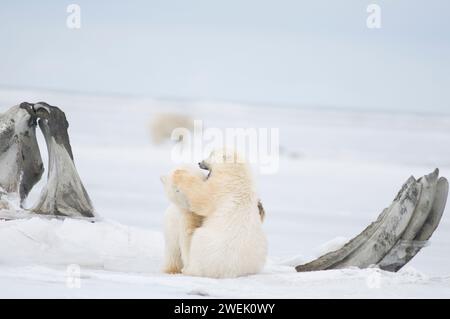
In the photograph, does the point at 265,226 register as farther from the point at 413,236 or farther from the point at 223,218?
the point at 223,218

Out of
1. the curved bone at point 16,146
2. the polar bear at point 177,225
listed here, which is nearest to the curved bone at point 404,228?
the polar bear at point 177,225

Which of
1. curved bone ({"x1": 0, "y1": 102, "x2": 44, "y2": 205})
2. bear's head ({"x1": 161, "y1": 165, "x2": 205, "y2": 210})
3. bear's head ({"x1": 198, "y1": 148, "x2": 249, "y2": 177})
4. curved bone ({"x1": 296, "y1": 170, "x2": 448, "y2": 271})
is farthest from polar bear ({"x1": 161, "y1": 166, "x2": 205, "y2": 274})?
curved bone ({"x1": 0, "y1": 102, "x2": 44, "y2": 205})

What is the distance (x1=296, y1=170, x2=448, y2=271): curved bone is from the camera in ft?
21.4

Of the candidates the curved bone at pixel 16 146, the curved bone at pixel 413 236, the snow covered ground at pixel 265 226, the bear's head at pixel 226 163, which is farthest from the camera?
the curved bone at pixel 16 146

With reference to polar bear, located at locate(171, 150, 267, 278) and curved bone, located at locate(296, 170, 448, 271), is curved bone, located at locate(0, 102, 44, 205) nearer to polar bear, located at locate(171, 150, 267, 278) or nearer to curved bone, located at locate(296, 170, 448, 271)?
polar bear, located at locate(171, 150, 267, 278)

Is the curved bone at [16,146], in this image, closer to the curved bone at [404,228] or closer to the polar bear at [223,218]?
the polar bear at [223,218]

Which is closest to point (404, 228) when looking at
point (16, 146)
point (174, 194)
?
point (174, 194)

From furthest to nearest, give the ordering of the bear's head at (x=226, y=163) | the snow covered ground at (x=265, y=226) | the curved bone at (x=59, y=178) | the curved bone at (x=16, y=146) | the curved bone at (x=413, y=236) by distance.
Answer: the curved bone at (x=16, y=146) < the curved bone at (x=59, y=178) < the curved bone at (x=413, y=236) < the bear's head at (x=226, y=163) < the snow covered ground at (x=265, y=226)

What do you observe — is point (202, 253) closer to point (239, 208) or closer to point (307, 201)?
point (239, 208)

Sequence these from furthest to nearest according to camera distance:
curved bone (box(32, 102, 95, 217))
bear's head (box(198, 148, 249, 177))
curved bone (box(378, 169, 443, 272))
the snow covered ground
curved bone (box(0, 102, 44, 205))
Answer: curved bone (box(0, 102, 44, 205))
curved bone (box(32, 102, 95, 217))
curved bone (box(378, 169, 443, 272))
bear's head (box(198, 148, 249, 177))
the snow covered ground

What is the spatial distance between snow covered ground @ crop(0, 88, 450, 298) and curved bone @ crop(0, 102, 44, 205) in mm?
738

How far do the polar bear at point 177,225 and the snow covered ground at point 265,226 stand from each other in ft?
0.65

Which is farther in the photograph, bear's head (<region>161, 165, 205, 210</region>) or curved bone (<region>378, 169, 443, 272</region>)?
curved bone (<region>378, 169, 443, 272</region>)

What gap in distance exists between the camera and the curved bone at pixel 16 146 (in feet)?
25.1
